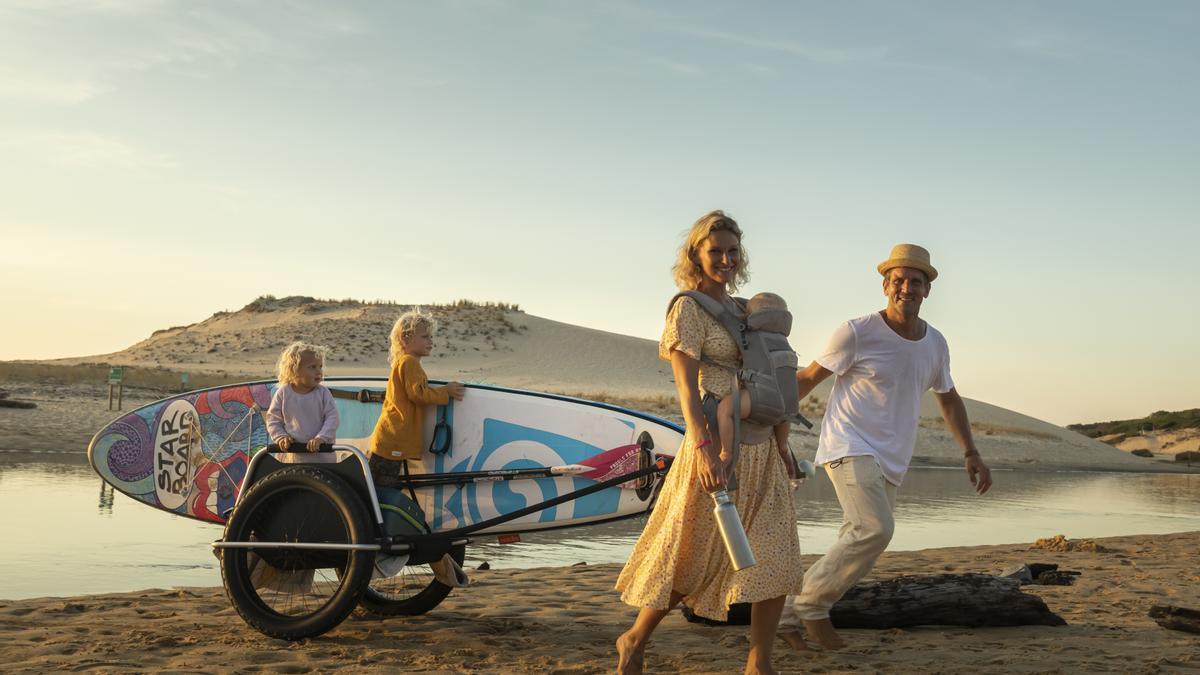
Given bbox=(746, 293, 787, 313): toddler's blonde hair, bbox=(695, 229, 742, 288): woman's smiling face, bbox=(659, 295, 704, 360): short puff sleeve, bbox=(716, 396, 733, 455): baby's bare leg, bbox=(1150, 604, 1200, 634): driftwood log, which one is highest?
bbox=(695, 229, 742, 288): woman's smiling face

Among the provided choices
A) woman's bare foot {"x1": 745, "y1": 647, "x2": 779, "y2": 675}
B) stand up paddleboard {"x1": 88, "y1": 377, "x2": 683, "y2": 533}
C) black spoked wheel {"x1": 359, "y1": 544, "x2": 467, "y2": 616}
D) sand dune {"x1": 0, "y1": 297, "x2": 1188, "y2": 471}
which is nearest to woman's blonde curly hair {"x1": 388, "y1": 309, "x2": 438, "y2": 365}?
stand up paddleboard {"x1": 88, "y1": 377, "x2": 683, "y2": 533}

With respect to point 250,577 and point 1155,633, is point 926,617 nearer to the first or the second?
point 1155,633

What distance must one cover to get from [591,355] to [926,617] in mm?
59865

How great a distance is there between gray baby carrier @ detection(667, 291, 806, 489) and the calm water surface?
218 cm

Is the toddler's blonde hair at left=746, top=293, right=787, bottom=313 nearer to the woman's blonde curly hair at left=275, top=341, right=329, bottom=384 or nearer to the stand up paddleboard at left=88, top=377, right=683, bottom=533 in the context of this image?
the stand up paddleboard at left=88, top=377, right=683, bottom=533

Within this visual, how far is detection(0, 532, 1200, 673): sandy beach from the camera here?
484 centimetres

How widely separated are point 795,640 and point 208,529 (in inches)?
290

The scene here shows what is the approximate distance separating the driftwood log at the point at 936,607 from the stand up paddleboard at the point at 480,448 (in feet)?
3.22

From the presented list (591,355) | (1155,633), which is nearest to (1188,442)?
(591,355)

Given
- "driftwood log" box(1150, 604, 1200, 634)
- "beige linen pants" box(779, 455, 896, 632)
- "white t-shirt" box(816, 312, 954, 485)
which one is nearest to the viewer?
"beige linen pants" box(779, 455, 896, 632)

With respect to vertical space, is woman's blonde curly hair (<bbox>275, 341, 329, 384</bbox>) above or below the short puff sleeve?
below

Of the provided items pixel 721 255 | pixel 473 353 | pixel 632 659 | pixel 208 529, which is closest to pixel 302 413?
pixel 632 659

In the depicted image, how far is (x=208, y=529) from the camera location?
1088cm

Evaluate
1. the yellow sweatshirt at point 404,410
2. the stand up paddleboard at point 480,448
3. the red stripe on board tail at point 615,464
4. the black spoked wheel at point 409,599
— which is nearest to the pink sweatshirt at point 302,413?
the stand up paddleboard at point 480,448
